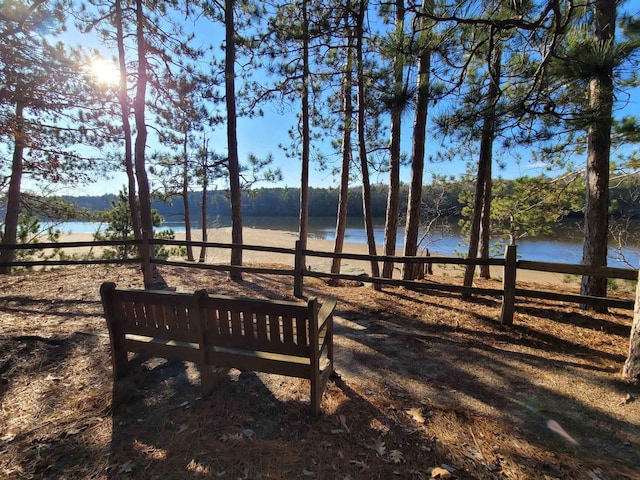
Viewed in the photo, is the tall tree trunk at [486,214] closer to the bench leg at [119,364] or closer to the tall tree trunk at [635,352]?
the tall tree trunk at [635,352]

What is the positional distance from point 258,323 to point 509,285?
142 inches

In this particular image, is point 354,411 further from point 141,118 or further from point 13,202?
point 13,202

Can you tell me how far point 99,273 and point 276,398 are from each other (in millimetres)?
6776

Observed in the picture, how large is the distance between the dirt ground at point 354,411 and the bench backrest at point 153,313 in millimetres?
539

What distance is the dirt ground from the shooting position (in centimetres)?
183

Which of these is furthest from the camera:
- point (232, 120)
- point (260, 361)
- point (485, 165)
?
point (232, 120)

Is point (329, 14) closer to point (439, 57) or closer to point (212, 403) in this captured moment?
point (439, 57)

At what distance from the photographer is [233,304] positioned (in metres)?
2.20

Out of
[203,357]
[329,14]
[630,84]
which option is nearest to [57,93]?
[329,14]

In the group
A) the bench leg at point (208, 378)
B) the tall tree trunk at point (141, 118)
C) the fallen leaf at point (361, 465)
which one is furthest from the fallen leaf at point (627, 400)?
the tall tree trunk at point (141, 118)

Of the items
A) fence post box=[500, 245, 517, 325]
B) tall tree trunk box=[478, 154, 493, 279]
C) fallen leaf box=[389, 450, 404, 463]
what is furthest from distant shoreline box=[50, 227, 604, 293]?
fallen leaf box=[389, 450, 404, 463]

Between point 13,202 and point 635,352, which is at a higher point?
point 13,202

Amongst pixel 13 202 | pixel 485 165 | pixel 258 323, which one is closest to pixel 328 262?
pixel 485 165

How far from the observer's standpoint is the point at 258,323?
2.21 metres
